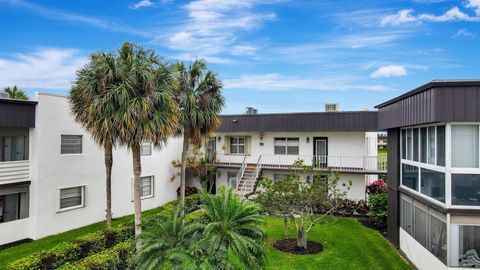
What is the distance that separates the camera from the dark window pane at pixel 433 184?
8.71 meters

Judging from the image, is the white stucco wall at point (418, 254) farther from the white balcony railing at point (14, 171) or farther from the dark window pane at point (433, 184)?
the white balcony railing at point (14, 171)

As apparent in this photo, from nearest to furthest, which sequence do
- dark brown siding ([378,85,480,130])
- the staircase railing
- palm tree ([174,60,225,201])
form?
dark brown siding ([378,85,480,130])
palm tree ([174,60,225,201])
the staircase railing

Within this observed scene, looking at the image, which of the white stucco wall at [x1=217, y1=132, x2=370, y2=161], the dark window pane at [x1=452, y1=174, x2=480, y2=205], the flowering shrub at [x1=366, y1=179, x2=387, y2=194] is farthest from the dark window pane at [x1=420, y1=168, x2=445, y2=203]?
the white stucco wall at [x1=217, y1=132, x2=370, y2=161]

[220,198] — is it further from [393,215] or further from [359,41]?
[359,41]

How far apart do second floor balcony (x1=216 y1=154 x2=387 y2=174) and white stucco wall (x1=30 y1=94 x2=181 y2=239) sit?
768cm

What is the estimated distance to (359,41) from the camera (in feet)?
57.3

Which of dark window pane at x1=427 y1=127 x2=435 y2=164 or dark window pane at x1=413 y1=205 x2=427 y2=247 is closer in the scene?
dark window pane at x1=427 y1=127 x2=435 y2=164

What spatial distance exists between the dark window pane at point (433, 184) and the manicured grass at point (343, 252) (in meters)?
3.08

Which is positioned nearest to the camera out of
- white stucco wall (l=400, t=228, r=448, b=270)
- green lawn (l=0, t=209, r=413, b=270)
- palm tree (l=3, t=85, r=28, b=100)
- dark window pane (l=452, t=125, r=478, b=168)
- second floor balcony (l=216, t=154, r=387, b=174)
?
dark window pane (l=452, t=125, r=478, b=168)

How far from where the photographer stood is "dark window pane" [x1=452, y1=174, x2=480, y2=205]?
8.19 metres

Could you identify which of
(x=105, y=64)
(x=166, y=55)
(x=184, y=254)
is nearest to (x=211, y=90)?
(x=166, y=55)

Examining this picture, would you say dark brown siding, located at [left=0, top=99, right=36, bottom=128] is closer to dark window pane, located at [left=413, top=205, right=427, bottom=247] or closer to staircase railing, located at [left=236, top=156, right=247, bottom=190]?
staircase railing, located at [left=236, top=156, right=247, bottom=190]

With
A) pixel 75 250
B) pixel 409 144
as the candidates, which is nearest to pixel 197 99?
pixel 75 250

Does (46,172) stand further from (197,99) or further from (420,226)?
(420,226)
